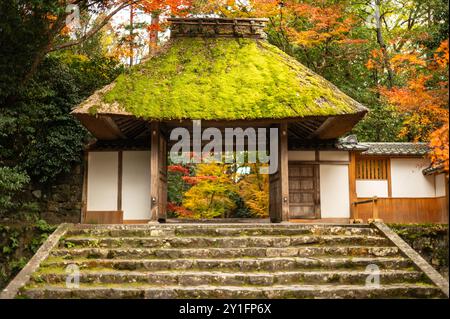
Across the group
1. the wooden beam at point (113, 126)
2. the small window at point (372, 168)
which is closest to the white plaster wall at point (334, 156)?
the small window at point (372, 168)

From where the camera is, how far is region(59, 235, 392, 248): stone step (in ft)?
29.0

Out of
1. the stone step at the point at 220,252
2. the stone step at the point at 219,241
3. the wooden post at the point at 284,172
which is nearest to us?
the stone step at the point at 220,252

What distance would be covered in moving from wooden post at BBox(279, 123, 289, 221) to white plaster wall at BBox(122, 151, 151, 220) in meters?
3.86

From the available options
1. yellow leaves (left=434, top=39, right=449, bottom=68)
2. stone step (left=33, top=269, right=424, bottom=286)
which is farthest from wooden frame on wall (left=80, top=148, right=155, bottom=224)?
yellow leaves (left=434, top=39, right=449, bottom=68)

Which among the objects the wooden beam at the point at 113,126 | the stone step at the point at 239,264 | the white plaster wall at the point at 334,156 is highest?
the wooden beam at the point at 113,126

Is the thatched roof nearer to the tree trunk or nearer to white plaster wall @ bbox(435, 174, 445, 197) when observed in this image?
white plaster wall @ bbox(435, 174, 445, 197)

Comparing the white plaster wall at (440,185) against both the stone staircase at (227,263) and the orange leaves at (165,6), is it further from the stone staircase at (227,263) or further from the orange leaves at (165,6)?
the orange leaves at (165,6)

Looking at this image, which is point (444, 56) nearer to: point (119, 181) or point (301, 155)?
point (301, 155)

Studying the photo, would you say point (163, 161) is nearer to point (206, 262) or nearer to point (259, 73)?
point (259, 73)

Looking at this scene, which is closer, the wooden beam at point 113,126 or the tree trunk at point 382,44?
the wooden beam at point 113,126

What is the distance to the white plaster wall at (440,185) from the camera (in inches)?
537

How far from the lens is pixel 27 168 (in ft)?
41.8

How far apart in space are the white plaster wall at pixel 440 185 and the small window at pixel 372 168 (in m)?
1.42

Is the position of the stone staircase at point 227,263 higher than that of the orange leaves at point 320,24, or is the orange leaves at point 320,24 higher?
the orange leaves at point 320,24
